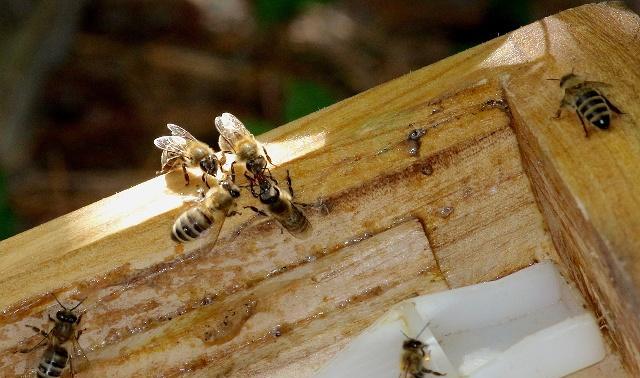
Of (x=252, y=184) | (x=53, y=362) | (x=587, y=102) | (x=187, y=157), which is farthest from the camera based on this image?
(x=187, y=157)

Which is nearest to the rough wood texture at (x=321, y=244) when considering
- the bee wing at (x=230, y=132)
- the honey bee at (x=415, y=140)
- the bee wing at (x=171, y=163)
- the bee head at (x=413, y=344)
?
the honey bee at (x=415, y=140)

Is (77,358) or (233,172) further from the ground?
(233,172)

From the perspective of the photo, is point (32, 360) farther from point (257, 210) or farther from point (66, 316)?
point (257, 210)

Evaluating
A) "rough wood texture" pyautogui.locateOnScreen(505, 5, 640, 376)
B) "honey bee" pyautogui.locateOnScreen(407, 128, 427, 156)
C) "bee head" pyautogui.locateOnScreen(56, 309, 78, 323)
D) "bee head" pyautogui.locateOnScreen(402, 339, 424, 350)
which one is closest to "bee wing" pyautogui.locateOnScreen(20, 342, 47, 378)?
"bee head" pyautogui.locateOnScreen(56, 309, 78, 323)

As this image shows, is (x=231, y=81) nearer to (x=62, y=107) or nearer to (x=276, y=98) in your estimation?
(x=276, y=98)

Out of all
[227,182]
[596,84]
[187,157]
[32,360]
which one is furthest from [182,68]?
[596,84]

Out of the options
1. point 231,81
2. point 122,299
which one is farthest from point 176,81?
point 122,299

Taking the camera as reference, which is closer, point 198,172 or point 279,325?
point 279,325
